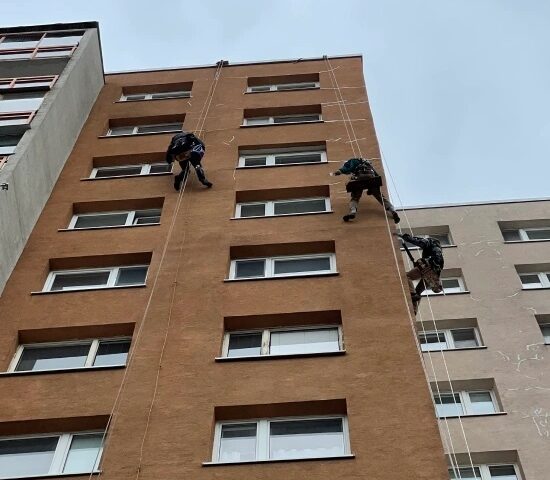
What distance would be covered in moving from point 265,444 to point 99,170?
11.5 metres

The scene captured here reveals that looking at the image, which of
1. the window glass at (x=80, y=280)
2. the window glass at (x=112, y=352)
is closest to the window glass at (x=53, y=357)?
the window glass at (x=112, y=352)

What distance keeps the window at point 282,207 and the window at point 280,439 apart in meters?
6.95

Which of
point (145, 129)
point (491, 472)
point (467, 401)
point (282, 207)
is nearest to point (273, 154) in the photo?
point (282, 207)

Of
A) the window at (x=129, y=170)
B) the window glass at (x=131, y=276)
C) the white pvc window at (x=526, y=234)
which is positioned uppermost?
the white pvc window at (x=526, y=234)

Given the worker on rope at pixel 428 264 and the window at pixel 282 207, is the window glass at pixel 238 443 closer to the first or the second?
the worker on rope at pixel 428 264

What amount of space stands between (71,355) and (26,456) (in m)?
2.48

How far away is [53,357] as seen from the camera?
46.3 ft

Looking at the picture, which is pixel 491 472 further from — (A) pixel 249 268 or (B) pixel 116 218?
(B) pixel 116 218

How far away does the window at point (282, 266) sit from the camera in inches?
623

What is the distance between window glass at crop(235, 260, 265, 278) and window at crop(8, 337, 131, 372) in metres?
2.82

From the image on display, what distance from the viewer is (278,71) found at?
2605 cm

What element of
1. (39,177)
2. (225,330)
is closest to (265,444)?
(225,330)

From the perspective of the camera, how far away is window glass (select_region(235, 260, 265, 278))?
1585 centimetres

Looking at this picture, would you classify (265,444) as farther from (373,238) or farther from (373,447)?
(373,238)
